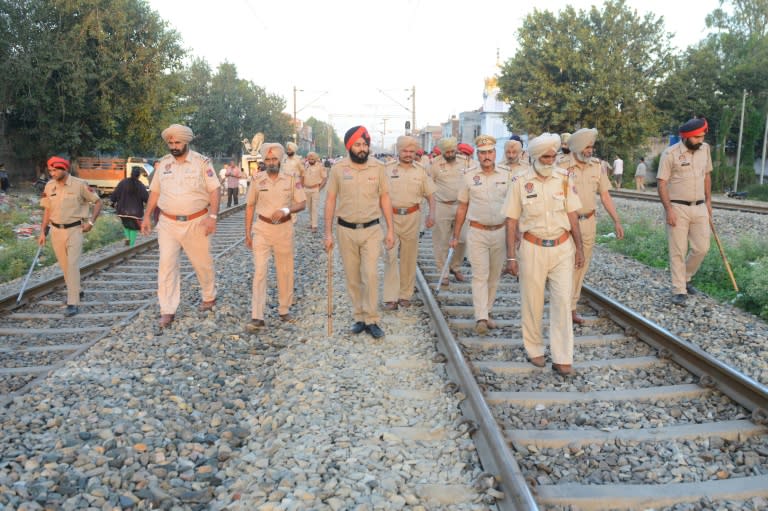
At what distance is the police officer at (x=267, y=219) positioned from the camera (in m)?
6.64

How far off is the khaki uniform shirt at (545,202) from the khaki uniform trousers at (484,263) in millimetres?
1136

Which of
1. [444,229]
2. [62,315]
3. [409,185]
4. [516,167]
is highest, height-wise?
[516,167]

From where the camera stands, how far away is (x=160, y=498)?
11.2 feet

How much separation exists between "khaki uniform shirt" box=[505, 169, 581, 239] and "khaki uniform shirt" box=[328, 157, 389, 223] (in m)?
1.52

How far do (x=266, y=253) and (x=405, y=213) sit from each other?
1.81m

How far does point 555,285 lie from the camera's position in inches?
201

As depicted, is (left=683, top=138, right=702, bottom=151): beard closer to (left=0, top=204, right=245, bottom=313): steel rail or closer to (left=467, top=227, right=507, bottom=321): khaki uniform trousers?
(left=467, top=227, right=507, bottom=321): khaki uniform trousers

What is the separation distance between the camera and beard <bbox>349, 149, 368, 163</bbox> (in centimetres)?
601

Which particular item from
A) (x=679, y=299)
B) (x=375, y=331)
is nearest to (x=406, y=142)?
(x=375, y=331)

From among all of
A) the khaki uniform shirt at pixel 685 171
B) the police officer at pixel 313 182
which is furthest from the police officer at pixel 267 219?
the police officer at pixel 313 182

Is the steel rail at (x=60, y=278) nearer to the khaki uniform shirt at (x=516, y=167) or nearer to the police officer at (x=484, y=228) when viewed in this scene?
the police officer at (x=484, y=228)

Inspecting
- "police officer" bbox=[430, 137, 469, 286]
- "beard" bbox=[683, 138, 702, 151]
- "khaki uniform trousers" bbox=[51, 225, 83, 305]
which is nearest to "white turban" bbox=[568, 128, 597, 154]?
"beard" bbox=[683, 138, 702, 151]

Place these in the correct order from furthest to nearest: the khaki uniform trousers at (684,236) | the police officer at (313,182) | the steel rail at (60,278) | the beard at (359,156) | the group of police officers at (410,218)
Result: 1. the police officer at (313,182)
2. the steel rail at (60,278)
3. the khaki uniform trousers at (684,236)
4. the beard at (359,156)
5. the group of police officers at (410,218)

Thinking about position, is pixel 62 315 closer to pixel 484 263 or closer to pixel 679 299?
pixel 484 263
